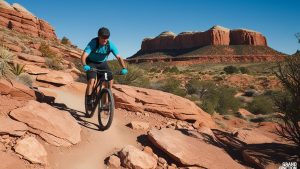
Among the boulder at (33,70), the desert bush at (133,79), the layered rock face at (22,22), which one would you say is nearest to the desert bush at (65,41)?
the layered rock face at (22,22)

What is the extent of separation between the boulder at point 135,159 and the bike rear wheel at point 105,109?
92cm

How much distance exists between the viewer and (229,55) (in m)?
94.2

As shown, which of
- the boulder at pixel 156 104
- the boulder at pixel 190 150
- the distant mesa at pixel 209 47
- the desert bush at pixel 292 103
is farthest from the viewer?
the distant mesa at pixel 209 47

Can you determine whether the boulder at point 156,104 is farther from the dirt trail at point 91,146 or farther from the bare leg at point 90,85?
the bare leg at point 90,85

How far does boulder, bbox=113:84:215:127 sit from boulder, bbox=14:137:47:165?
3940 millimetres

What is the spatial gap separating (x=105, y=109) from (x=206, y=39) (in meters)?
112

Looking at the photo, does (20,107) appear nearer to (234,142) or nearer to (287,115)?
(234,142)

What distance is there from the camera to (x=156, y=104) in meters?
9.06

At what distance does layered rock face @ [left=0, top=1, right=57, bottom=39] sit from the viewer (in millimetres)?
36469

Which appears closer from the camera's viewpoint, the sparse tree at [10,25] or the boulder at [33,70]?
the boulder at [33,70]

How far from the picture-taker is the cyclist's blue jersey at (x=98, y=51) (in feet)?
20.4

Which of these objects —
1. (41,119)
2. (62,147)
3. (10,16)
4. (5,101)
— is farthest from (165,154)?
(10,16)

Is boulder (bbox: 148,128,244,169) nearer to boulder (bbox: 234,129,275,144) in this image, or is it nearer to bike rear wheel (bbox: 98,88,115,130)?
bike rear wheel (bbox: 98,88,115,130)

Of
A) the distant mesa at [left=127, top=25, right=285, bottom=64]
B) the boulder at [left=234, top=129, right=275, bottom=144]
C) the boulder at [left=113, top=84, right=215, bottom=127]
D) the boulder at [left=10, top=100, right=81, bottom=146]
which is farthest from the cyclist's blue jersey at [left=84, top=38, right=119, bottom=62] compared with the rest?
the distant mesa at [left=127, top=25, right=285, bottom=64]
